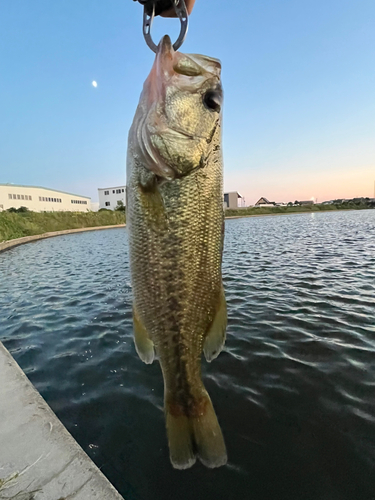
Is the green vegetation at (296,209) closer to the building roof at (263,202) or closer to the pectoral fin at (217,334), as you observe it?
the building roof at (263,202)

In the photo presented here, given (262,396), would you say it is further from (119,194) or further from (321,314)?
(119,194)

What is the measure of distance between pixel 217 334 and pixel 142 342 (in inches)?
22.3

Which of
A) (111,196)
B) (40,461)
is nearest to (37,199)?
(111,196)

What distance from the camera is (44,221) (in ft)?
146

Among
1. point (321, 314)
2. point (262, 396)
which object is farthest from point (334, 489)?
point (321, 314)

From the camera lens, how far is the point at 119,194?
303 ft

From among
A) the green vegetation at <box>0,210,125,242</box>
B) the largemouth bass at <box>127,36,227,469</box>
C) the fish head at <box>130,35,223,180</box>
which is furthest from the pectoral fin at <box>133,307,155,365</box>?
the green vegetation at <box>0,210,125,242</box>

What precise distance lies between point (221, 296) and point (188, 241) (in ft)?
1.62

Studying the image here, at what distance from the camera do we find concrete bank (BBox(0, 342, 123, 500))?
7.52 ft

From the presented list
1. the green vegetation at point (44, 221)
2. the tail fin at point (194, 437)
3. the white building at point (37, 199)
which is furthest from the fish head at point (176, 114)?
the white building at point (37, 199)

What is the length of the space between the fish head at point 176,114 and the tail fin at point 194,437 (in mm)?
1680

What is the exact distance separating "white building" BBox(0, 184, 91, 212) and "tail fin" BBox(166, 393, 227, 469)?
70933 mm

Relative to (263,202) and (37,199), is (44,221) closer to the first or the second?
(37,199)

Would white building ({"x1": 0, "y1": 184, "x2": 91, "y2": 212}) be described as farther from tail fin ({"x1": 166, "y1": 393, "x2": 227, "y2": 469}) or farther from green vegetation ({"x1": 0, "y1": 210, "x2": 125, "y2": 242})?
tail fin ({"x1": 166, "y1": 393, "x2": 227, "y2": 469})
